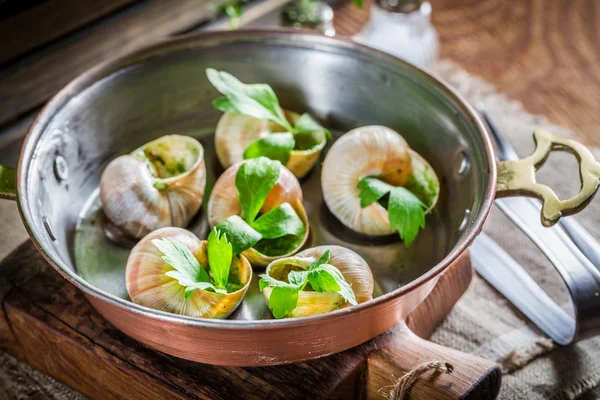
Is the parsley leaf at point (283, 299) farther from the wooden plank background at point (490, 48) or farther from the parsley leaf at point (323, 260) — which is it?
the wooden plank background at point (490, 48)

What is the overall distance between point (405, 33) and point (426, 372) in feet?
1.78

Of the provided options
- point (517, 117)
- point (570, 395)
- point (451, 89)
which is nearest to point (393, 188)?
point (451, 89)

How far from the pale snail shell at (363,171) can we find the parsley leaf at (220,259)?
13cm

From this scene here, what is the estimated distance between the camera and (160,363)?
1.66ft

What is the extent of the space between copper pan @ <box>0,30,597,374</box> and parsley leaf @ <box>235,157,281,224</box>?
0.07 m

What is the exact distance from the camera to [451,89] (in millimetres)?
598

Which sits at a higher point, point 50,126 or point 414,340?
point 50,126

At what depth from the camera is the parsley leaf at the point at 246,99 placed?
0.60 metres

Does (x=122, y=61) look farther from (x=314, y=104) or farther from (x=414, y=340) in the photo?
(x=414, y=340)

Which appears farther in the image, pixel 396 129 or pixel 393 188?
pixel 396 129

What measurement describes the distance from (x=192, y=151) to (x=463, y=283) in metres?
0.27

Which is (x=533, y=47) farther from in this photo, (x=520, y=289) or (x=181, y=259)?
(x=181, y=259)

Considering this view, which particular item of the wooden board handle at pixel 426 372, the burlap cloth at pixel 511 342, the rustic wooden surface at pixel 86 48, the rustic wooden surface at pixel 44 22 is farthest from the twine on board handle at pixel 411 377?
the rustic wooden surface at pixel 44 22

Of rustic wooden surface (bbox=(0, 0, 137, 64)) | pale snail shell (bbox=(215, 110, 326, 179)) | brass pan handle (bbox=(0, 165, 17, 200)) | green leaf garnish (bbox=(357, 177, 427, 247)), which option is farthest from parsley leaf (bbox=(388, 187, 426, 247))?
rustic wooden surface (bbox=(0, 0, 137, 64))
